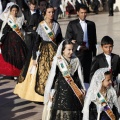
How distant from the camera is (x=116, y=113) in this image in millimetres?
5605

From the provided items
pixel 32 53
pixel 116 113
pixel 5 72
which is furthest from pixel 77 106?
pixel 5 72

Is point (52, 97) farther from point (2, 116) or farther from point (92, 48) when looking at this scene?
point (92, 48)

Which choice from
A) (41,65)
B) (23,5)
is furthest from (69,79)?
(23,5)

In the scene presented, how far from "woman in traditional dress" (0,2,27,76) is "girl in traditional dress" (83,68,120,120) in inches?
181

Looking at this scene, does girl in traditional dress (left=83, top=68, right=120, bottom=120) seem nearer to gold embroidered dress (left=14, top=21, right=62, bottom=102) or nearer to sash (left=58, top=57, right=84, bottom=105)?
sash (left=58, top=57, right=84, bottom=105)

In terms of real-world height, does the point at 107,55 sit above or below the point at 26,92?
above

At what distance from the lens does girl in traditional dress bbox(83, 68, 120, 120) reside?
538 centimetres

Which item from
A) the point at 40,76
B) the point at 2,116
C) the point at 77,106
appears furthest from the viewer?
the point at 40,76

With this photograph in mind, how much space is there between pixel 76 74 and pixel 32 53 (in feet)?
6.73

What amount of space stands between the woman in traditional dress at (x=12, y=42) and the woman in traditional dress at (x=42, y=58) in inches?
69.9

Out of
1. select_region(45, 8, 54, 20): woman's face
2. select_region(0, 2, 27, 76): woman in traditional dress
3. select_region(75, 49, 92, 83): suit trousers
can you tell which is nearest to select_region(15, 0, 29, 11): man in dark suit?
select_region(0, 2, 27, 76): woman in traditional dress

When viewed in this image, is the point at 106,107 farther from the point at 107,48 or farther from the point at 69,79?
the point at 107,48

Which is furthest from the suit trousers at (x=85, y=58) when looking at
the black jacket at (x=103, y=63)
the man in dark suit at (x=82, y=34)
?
the black jacket at (x=103, y=63)

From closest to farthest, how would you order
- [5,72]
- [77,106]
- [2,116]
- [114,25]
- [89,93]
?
[89,93]
[77,106]
[2,116]
[5,72]
[114,25]
